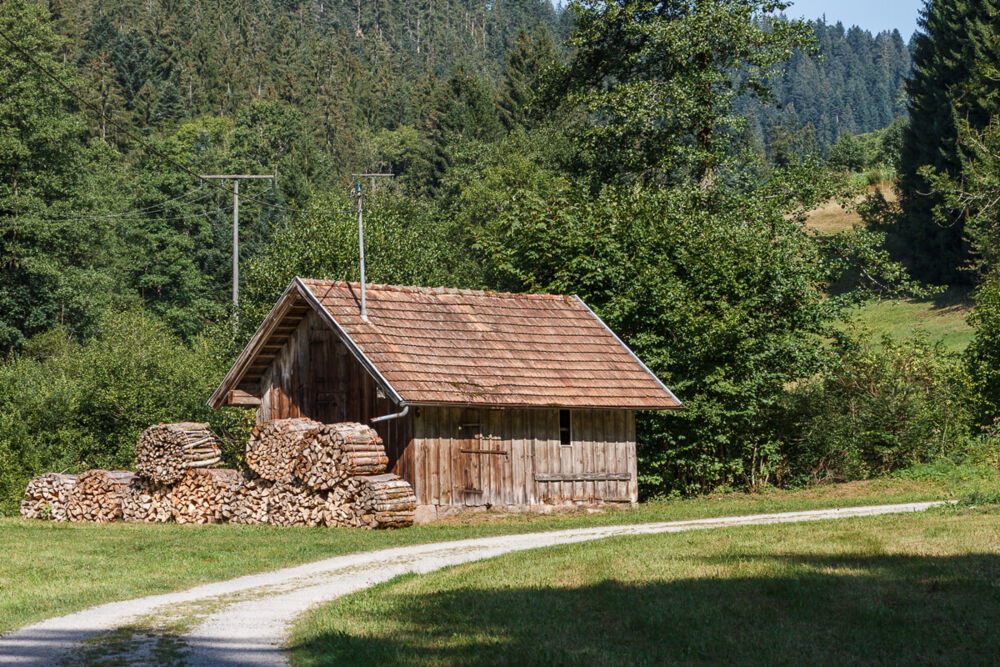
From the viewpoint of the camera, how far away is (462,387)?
28406 millimetres

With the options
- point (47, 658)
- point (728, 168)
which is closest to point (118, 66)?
point (728, 168)

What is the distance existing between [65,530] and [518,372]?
35.0 feet

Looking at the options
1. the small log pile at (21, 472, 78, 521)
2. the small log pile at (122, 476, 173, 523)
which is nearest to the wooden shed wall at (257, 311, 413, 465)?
the small log pile at (122, 476, 173, 523)

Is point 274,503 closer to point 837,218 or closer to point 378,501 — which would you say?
point 378,501

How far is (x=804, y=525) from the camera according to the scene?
859 inches

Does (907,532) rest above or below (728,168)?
below

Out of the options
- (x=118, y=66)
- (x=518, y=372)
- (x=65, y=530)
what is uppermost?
(x=118, y=66)

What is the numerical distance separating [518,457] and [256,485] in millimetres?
6072

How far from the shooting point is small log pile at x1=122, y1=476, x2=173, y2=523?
29.7 metres

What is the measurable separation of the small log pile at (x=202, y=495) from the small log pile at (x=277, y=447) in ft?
4.34

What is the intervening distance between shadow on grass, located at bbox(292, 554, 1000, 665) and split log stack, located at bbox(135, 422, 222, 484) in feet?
50.6

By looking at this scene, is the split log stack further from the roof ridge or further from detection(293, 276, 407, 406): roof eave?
the roof ridge

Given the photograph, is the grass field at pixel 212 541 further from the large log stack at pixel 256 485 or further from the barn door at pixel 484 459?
the large log stack at pixel 256 485

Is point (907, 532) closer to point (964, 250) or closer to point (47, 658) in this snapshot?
point (47, 658)
